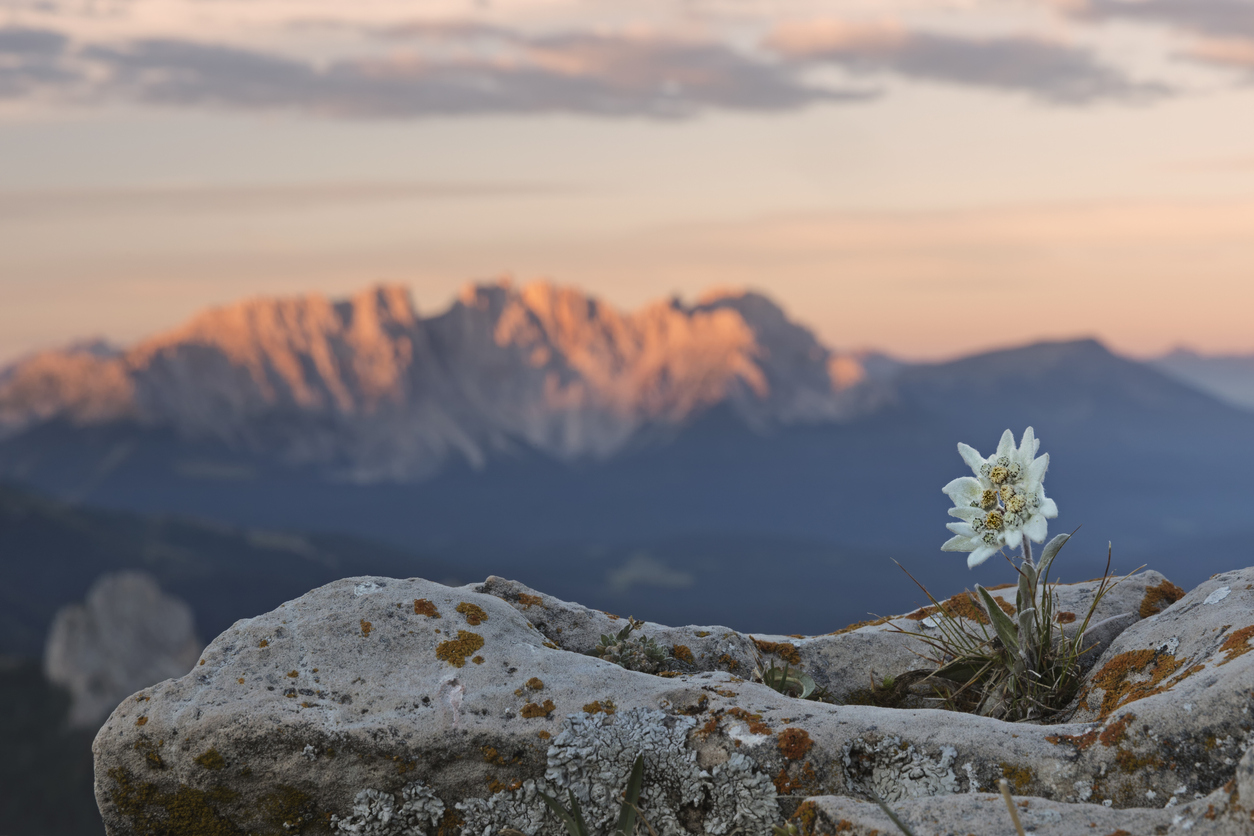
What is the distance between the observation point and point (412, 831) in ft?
24.4

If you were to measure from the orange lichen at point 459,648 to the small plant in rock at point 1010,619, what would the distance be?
12.4ft

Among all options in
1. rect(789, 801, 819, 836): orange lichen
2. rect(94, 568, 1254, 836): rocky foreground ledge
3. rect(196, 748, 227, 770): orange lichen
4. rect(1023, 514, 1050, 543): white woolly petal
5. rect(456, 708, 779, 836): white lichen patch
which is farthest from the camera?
rect(196, 748, 227, 770): orange lichen

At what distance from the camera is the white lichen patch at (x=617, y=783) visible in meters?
7.01

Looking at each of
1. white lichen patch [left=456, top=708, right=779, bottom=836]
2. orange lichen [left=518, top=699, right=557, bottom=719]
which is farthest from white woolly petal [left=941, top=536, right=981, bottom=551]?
orange lichen [left=518, top=699, right=557, bottom=719]

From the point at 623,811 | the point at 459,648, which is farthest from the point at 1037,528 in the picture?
the point at 459,648

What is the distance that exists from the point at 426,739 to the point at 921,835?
3719 millimetres

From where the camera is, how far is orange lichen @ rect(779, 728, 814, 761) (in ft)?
22.4

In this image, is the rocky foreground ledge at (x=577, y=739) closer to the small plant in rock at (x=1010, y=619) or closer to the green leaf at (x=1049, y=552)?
the small plant in rock at (x=1010, y=619)

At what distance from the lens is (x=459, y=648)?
27.1 feet

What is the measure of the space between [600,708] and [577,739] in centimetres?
31

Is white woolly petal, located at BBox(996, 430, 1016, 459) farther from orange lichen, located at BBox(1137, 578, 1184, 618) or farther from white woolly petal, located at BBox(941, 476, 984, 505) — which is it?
orange lichen, located at BBox(1137, 578, 1184, 618)

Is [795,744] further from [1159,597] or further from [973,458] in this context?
[1159,597]

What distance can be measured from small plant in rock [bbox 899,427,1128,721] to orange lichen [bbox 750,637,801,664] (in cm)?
128

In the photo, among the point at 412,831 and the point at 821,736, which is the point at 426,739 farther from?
the point at 821,736
